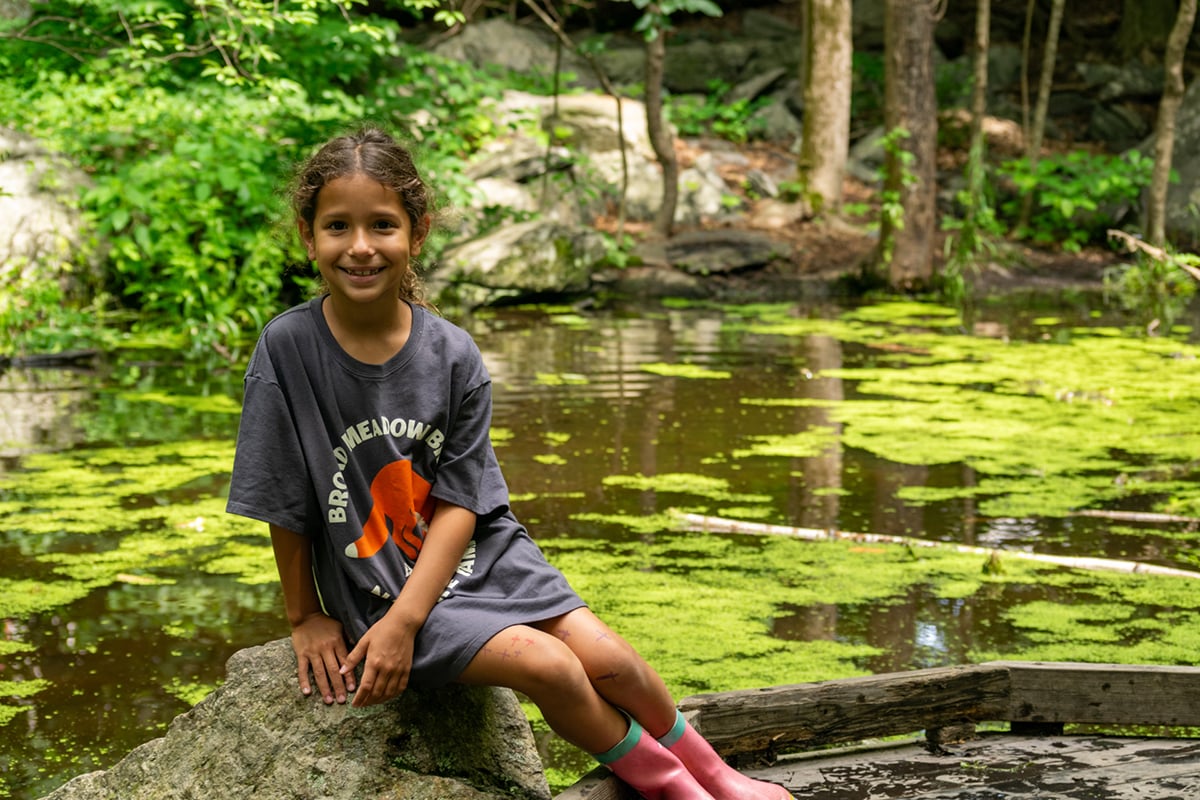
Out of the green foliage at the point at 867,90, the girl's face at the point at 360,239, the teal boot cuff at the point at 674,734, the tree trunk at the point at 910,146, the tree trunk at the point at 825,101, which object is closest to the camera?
the girl's face at the point at 360,239

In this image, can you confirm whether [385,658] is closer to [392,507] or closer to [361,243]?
[392,507]

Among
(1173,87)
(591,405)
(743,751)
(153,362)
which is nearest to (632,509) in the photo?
(591,405)

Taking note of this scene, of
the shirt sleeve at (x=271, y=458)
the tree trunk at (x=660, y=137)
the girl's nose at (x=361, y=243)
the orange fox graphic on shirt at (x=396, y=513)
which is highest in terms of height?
the tree trunk at (x=660, y=137)

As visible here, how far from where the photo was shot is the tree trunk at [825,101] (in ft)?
44.5

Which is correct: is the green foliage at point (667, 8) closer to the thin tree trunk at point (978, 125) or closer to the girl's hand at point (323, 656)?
the thin tree trunk at point (978, 125)

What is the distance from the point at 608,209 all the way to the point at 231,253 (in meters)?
5.73

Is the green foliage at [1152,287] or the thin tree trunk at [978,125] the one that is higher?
the thin tree trunk at [978,125]

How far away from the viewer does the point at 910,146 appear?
1255cm

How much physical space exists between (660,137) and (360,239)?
35.6 feet

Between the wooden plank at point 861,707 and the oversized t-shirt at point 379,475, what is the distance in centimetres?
69

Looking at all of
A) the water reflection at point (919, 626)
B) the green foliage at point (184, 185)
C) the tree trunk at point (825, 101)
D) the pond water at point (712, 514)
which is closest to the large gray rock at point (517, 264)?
the green foliage at point (184, 185)

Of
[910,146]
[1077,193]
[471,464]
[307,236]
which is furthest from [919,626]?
[1077,193]

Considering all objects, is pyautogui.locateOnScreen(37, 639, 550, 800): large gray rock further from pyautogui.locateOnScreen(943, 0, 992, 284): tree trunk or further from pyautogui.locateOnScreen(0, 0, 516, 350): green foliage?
pyautogui.locateOnScreen(943, 0, 992, 284): tree trunk

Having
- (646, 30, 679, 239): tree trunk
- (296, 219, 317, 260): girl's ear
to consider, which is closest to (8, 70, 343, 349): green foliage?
(646, 30, 679, 239): tree trunk
